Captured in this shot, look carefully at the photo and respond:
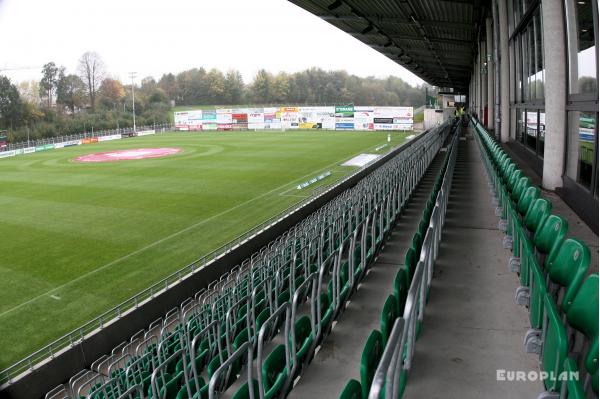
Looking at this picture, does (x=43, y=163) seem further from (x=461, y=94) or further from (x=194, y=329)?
(x=461, y=94)

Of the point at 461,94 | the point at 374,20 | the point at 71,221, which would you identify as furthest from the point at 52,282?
the point at 461,94

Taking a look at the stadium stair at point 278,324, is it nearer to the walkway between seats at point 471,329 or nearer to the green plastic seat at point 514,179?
the walkway between seats at point 471,329

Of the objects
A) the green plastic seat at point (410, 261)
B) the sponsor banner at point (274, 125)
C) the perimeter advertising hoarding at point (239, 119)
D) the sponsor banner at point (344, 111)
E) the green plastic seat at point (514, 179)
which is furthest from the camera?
the perimeter advertising hoarding at point (239, 119)

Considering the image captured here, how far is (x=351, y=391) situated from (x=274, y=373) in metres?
0.91

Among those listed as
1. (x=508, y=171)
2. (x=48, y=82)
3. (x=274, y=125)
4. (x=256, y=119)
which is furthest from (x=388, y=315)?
(x=256, y=119)

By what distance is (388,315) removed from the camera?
8.53 ft

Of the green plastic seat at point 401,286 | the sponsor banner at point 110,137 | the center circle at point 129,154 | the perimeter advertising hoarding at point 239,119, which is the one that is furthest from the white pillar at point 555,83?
the perimeter advertising hoarding at point 239,119

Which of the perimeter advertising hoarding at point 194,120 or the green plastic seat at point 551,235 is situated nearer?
the green plastic seat at point 551,235

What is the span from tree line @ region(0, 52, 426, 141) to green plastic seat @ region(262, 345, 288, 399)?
3343cm

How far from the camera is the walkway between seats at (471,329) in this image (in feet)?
8.32

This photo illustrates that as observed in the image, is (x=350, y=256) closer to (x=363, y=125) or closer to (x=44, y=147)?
(x=44, y=147)

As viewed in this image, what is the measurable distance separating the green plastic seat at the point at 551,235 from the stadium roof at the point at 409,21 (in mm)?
12160

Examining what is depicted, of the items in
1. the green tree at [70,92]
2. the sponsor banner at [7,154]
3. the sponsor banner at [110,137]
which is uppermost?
the green tree at [70,92]

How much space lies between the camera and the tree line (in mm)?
44125
